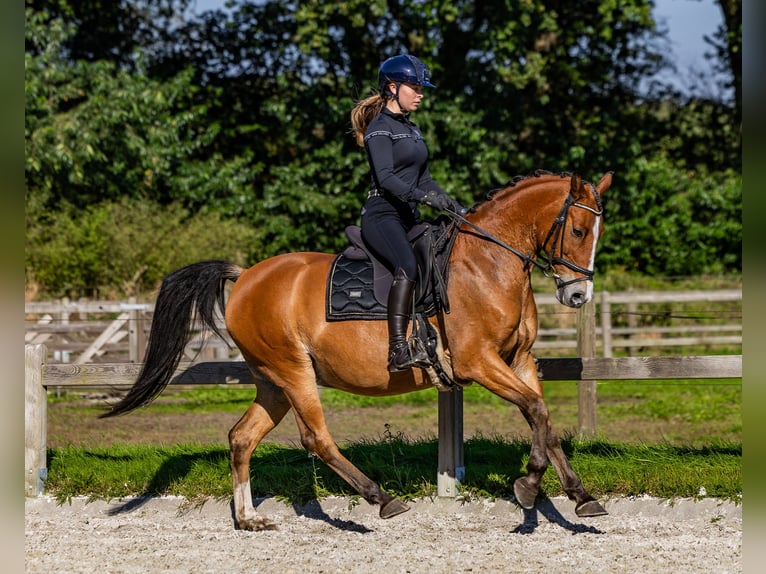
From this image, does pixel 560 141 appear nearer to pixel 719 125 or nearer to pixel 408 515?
pixel 719 125

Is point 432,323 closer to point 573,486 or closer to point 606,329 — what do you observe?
point 573,486

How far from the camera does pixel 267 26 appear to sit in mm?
25984

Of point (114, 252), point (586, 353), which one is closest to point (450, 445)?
point (586, 353)

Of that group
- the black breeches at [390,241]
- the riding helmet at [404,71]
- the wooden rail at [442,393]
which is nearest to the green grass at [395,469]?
→ the wooden rail at [442,393]

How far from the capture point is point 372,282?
6.40 meters

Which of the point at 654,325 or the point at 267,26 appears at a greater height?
the point at 267,26

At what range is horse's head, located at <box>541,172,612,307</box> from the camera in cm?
595

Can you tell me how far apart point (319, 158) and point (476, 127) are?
436cm

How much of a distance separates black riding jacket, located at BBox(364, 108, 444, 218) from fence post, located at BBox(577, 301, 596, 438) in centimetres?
288

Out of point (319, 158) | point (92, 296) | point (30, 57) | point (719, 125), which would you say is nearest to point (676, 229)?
point (719, 125)

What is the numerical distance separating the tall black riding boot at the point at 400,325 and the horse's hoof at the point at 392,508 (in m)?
0.88

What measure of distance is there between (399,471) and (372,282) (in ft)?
5.72

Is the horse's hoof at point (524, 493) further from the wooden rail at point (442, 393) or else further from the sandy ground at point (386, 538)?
the wooden rail at point (442, 393)
